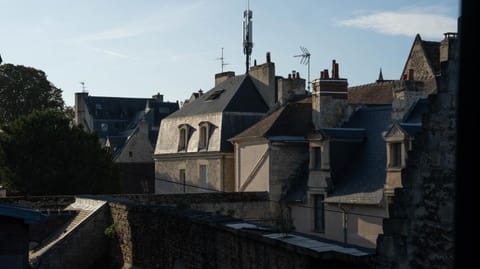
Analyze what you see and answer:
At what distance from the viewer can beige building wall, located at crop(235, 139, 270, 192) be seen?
2841cm

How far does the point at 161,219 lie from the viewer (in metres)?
14.0

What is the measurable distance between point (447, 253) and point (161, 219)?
828cm

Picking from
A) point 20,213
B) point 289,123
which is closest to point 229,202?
point 289,123

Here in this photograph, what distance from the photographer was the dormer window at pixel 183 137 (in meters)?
36.6

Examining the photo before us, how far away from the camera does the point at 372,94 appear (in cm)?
3191

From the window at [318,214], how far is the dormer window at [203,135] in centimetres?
1063

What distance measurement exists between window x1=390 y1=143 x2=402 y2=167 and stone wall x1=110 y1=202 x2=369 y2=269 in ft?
27.3

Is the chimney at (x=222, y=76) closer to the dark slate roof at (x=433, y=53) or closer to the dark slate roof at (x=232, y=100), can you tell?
the dark slate roof at (x=232, y=100)

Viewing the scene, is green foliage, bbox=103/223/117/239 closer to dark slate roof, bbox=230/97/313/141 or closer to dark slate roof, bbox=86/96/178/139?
dark slate roof, bbox=230/97/313/141

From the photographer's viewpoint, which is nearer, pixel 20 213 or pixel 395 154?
pixel 20 213

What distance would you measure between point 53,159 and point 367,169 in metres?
18.1

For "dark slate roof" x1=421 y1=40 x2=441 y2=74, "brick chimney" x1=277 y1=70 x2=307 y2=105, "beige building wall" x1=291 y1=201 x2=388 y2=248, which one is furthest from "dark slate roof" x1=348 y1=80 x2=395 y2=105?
"beige building wall" x1=291 y1=201 x2=388 y2=248

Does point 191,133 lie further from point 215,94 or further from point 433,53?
point 433,53

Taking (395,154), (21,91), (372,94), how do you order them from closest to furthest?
1. (395,154)
2. (372,94)
3. (21,91)
